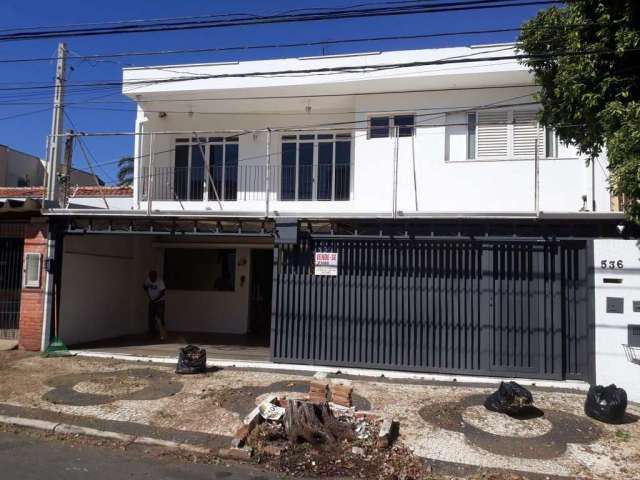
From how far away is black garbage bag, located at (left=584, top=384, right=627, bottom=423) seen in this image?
713 centimetres

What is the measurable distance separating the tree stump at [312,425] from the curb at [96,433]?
89 cm

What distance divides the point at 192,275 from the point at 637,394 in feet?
36.2

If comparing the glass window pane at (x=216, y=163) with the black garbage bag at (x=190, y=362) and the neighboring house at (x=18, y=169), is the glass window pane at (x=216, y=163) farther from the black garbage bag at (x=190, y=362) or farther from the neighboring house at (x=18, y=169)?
the neighboring house at (x=18, y=169)

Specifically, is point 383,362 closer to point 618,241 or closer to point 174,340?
point 618,241

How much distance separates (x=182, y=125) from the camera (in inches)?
610

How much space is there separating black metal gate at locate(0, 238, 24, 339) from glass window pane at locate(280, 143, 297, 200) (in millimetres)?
6123

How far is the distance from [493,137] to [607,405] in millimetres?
7496

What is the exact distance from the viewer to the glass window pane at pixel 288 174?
14.6m

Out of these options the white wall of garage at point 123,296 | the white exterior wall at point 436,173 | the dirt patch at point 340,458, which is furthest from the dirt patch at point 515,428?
the white wall of garage at point 123,296

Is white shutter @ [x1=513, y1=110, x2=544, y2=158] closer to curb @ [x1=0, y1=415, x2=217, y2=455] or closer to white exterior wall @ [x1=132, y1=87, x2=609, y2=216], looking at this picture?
white exterior wall @ [x1=132, y1=87, x2=609, y2=216]

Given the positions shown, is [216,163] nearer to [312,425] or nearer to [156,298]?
[156,298]

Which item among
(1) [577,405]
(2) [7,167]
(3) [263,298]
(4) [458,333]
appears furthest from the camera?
(2) [7,167]

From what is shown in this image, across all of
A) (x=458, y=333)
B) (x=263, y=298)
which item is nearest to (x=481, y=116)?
(x=458, y=333)

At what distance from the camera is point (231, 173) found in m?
15.1
